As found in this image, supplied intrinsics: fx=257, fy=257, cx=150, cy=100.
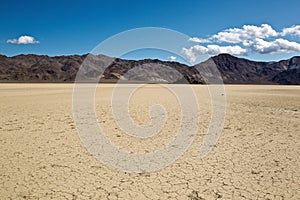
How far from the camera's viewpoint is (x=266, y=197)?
13.4 feet

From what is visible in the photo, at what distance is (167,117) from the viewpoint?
458 inches

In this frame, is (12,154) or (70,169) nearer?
(70,169)

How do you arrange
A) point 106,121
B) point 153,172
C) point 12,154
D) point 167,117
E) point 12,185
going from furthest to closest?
1. point 167,117
2. point 106,121
3. point 12,154
4. point 153,172
5. point 12,185

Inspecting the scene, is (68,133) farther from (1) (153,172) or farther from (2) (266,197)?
(2) (266,197)

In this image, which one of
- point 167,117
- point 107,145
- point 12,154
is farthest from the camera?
point 167,117

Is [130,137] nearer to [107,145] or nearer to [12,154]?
[107,145]

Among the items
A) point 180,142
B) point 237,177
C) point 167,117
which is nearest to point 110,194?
point 237,177

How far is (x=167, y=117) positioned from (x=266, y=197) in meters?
7.64

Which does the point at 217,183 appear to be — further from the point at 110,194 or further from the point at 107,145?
the point at 107,145

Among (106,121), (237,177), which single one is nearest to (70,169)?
(237,177)

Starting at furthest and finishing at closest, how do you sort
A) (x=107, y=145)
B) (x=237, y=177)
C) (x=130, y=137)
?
1. (x=130, y=137)
2. (x=107, y=145)
3. (x=237, y=177)

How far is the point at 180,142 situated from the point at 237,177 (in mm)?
2639

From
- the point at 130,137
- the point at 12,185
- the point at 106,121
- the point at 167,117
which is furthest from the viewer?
the point at 167,117

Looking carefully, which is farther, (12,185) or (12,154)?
A: (12,154)
